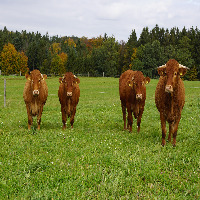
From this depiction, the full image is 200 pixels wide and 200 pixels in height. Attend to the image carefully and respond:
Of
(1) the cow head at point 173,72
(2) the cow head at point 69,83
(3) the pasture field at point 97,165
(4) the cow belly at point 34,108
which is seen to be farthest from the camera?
(4) the cow belly at point 34,108

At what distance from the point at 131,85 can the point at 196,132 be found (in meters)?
2.97

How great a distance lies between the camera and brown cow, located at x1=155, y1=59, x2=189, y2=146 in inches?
300

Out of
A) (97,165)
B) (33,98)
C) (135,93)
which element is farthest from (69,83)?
(97,165)

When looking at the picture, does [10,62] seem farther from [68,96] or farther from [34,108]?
[68,96]

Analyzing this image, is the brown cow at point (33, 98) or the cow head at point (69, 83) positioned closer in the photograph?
the cow head at point (69, 83)

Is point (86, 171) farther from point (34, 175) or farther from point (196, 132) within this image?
point (196, 132)

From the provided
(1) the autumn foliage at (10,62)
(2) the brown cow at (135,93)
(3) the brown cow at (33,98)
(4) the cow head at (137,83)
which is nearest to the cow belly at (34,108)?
(3) the brown cow at (33,98)

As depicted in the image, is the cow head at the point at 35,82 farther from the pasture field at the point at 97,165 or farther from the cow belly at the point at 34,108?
the pasture field at the point at 97,165

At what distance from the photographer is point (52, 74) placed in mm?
82812

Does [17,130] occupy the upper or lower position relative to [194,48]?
lower

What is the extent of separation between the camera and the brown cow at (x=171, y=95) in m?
7.62

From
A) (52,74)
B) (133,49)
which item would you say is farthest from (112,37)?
(52,74)

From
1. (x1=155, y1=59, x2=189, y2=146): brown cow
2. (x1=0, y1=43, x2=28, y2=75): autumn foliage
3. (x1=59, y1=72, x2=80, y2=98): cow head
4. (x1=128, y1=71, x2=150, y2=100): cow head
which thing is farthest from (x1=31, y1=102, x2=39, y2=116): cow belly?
(x1=0, y1=43, x2=28, y2=75): autumn foliage

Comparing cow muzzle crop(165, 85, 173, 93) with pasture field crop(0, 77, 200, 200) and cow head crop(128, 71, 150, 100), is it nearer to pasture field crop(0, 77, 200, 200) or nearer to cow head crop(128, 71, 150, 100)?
pasture field crop(0, 77, 200, 200)
